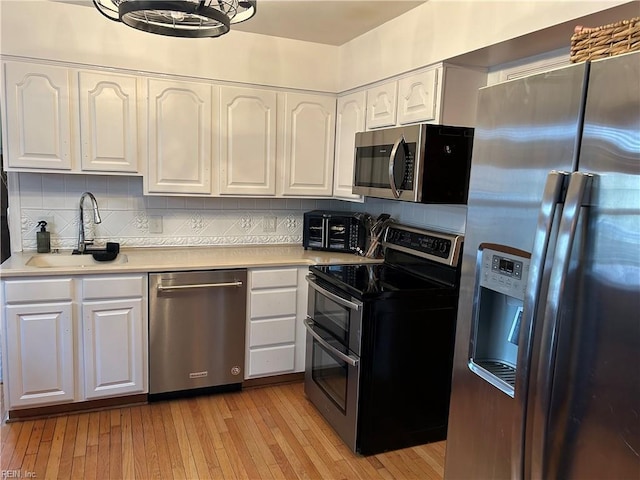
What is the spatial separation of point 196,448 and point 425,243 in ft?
5.62

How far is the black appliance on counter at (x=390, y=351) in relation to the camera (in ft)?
8.12

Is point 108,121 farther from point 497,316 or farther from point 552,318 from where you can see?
point 552,318

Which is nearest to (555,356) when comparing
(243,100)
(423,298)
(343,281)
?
(423,298)

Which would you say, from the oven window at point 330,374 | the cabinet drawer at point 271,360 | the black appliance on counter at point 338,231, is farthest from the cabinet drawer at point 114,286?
the black appliance on counter at point 338,231

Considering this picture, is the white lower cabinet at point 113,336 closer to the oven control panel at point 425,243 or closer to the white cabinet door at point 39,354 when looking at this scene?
the white cabinet door at point 39,354

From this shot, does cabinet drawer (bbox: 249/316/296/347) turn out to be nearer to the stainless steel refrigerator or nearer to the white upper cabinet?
the white upper cabinet

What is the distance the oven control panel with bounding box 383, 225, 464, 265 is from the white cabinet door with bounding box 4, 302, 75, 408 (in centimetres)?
201

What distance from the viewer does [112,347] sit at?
2.85 m

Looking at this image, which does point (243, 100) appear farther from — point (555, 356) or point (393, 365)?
point (555, 356)

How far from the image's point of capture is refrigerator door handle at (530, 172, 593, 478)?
1.10 meters

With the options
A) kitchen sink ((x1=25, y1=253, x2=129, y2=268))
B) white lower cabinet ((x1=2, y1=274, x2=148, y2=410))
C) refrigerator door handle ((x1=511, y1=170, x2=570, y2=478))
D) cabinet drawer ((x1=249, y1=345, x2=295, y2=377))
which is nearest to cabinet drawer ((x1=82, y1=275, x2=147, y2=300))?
white lower cabinet ((x1=2, y1=274, x2=148, y2=410))

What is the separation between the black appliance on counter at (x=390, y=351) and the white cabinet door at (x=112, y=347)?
1103mm

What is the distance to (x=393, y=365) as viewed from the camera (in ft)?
8.25

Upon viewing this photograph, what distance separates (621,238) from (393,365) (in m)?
1.63
